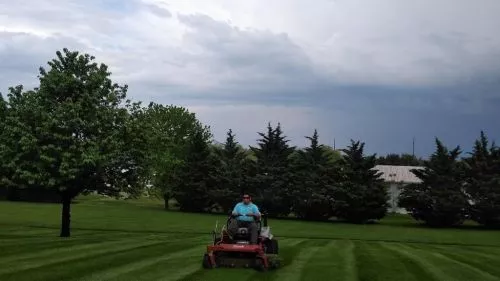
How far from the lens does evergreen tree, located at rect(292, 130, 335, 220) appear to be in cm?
5566

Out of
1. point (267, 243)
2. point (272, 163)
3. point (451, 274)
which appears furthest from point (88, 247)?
point (272, 163)

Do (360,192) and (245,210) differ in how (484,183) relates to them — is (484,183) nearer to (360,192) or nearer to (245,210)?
(360,192)

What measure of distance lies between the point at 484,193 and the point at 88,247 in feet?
136

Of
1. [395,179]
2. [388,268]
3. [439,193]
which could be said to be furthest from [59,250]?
[395,179]

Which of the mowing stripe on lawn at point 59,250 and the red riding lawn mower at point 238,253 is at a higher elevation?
the red riding lawn mower at point 238,253

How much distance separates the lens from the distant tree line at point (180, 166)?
25.5m

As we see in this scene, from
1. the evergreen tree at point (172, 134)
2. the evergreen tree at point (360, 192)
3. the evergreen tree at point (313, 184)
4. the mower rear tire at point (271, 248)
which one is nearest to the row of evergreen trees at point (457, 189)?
the evergreen tree at point (360, 192)

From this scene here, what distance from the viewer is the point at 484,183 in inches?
2080

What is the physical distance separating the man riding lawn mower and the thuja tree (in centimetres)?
1027

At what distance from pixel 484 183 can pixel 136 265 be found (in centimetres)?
4394

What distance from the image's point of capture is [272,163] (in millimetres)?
59250

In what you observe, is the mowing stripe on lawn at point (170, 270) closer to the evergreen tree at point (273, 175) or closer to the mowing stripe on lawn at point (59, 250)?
the mowing stripe on lawn at point (59, 250)

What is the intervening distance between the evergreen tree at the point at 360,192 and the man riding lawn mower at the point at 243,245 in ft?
126

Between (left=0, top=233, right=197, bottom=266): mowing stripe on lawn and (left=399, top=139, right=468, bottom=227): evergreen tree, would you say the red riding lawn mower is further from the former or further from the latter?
(left=399, top=139, right=468, bottom=227): evergreen tree
